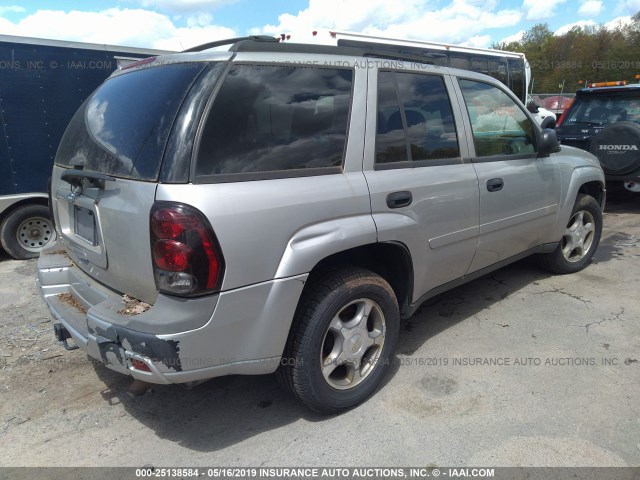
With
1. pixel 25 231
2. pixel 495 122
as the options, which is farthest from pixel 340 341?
pixel 25 231

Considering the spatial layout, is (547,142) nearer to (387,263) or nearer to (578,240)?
(578,240)

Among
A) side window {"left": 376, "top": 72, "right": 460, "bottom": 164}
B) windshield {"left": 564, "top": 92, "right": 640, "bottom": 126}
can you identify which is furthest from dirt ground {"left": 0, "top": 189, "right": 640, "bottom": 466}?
windshield {"left": 564, "top": 92, "right": 640, "bottom": 126}

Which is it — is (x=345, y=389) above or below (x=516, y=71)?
below

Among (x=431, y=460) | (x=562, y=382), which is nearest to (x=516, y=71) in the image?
(x=562, y=382)

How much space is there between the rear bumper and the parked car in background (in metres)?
3.69

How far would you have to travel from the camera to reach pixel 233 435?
2574mm

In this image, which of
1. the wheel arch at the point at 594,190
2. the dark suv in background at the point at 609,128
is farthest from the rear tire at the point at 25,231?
the dark suv in background at the point at 609,128

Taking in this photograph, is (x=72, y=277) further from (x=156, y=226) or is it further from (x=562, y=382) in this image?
(x=562, y=382)

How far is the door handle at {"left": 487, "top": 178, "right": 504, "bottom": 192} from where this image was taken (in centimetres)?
335

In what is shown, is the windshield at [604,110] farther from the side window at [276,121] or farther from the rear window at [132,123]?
the rear window at [132,123]

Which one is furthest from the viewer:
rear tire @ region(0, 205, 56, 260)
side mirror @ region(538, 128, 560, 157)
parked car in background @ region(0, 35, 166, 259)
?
rear tire @ region(0, 205, 56, 260)

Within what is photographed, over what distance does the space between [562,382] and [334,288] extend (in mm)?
1661

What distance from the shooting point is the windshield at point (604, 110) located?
7367mm

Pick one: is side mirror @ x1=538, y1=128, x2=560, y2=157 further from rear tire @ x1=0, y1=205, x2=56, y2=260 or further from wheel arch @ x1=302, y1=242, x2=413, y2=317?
rear tire @ x1=0, y1=205, x2=56, y2=260
